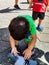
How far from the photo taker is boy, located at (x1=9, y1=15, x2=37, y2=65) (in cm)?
311

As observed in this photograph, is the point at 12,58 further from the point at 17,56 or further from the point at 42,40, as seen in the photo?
the point at 42,40

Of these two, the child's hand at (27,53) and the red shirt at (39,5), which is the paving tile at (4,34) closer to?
the red shirt at (39,5)

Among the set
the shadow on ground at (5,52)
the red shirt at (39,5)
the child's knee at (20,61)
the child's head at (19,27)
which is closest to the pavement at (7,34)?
the shadow on ground at (5,52)

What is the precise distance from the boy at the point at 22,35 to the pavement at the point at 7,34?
0.28 meters

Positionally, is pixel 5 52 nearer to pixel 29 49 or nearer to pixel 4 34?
pixel 29 49

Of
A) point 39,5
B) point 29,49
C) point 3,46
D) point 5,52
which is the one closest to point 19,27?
point 29,49

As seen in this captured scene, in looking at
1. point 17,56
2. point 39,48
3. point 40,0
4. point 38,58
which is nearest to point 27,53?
point 17,56

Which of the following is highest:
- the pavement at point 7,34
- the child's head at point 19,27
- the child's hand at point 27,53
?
the child's head at point 19,27

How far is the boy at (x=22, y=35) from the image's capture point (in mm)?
3105

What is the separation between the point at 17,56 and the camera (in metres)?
3.49

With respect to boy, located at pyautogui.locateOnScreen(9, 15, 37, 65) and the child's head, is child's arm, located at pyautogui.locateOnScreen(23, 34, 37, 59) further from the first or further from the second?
the child's head

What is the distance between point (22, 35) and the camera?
124 inches

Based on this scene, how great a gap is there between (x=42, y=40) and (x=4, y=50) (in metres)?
0.78

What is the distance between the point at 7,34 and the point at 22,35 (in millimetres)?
1550
